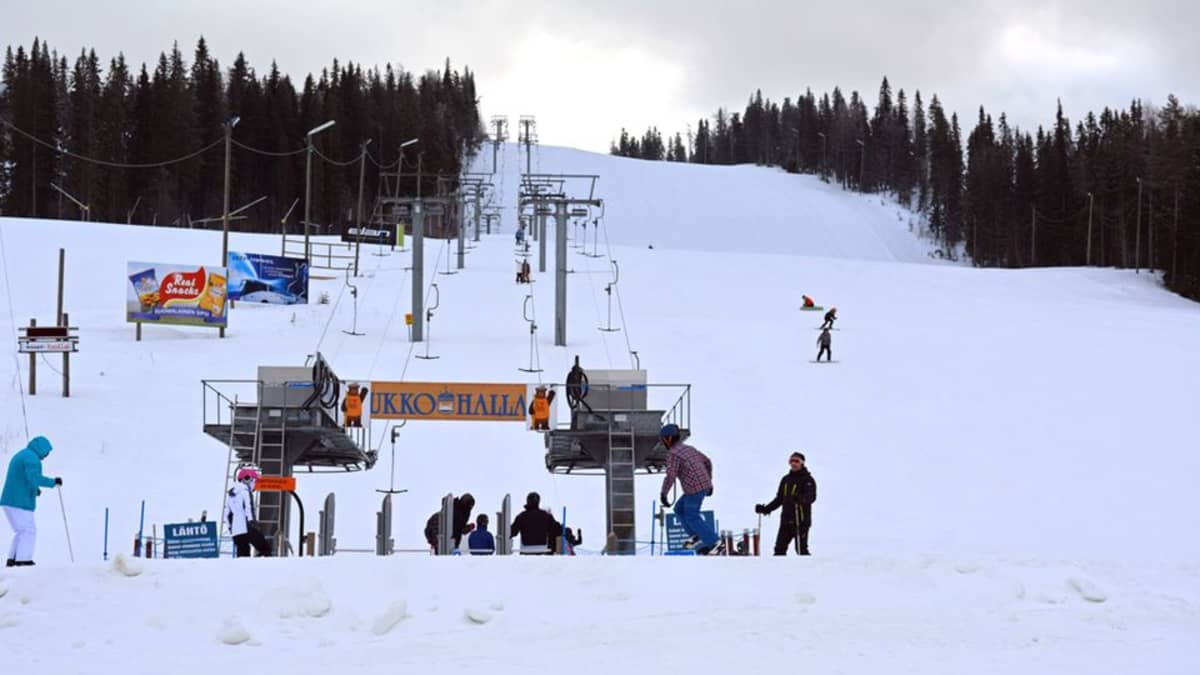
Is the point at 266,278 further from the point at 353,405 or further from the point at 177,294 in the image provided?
the point at 353,405

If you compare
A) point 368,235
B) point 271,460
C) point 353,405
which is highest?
point 368,235

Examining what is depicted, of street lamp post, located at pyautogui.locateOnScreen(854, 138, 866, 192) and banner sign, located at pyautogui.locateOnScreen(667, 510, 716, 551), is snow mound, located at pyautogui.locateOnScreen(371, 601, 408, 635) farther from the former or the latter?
street lamp post, located at pyautogui.locateOnScreen(854, 138, 866, 192)

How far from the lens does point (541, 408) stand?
737 inches

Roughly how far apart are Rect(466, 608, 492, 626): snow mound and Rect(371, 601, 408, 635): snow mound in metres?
0.45

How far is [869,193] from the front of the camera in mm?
153875

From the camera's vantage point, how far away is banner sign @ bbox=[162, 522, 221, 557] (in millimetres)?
12781

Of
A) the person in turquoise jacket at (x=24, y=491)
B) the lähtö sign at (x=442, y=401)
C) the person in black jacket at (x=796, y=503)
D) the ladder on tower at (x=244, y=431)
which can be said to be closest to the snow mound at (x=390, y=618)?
the person in turquoise jacket at (x=24, y=491)

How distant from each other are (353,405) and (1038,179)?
10782 centimetres

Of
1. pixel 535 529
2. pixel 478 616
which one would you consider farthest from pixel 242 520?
pixel 478 616

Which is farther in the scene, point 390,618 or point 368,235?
point 368,235

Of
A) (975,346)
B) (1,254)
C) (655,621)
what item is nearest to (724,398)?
(975,346)

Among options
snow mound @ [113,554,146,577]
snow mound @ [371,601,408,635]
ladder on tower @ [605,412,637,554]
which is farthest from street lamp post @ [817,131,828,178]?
snow mound @ [371,601,408,635]

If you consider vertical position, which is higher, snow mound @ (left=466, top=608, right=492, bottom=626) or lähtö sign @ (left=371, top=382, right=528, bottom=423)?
lähtö sign @ (left=371, top=382, right=528, bottom=423)

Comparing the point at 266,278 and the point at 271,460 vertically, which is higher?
the point at 266,278
